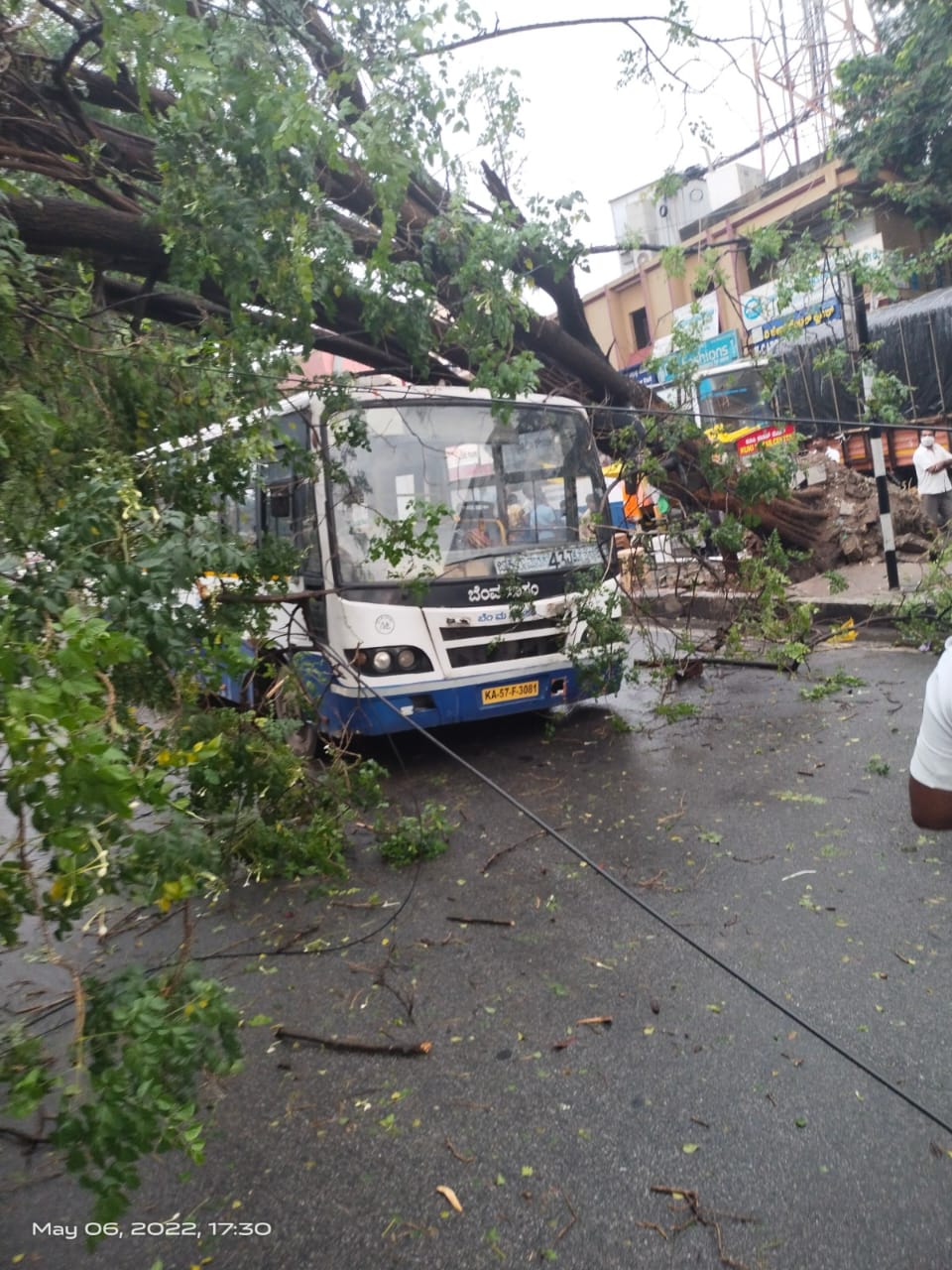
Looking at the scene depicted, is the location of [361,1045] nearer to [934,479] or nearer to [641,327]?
[934,479]

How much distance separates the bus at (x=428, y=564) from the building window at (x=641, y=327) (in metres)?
21.2

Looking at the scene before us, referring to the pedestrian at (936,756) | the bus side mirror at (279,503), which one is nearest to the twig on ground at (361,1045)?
the pedestrian at (936,756)

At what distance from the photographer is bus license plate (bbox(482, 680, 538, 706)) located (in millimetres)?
6754

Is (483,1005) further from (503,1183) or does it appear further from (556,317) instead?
(556,317)

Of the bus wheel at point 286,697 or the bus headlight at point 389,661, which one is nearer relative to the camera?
the bus wheel at point 286,697

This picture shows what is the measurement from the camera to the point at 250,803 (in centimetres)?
509

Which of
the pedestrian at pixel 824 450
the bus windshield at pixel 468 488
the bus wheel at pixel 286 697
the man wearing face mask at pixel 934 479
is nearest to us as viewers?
the bus wheel at pixel 286 697

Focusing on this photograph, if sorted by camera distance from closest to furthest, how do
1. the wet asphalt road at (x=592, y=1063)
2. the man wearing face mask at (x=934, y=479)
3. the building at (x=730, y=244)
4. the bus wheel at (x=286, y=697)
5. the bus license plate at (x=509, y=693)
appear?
the wet asphalt road at (x=592, y=1063), the bus wheel at (x=286, y=697), the bus license plate at (x=509, y=693), the man wearing face mask at (x=934, y=479), the building at (x=730, y=244)

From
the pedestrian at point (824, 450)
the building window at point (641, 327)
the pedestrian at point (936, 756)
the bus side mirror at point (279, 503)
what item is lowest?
the pedestrian at point (936, 756)

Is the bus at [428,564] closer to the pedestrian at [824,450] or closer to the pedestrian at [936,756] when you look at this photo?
the pedestrian at [936,756]

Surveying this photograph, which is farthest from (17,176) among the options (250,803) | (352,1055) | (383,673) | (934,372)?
(934,372)

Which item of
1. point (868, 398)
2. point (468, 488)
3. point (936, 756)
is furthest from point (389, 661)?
point (868, 398)

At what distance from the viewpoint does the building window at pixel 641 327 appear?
26.8 metres

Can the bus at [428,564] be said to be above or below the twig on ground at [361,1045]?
above
